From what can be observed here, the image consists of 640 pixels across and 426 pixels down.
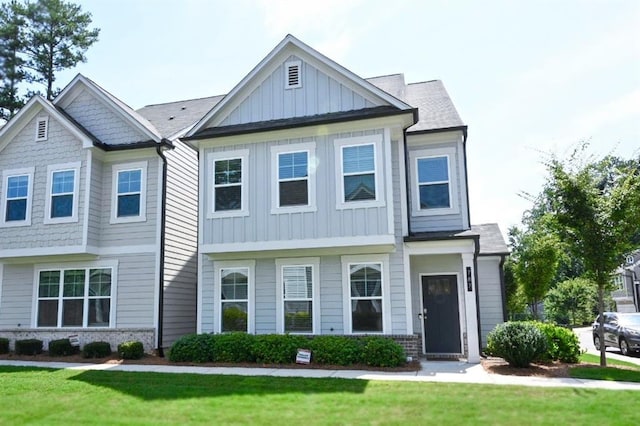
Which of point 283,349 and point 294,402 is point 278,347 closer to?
point 283,349

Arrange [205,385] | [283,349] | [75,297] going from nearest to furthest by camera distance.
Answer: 1. [205,385]
2. [283,349]
3. [75,297]

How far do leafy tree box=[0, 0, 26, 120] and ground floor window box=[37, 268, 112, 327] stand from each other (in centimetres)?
1427

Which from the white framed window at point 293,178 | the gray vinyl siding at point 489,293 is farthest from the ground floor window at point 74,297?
the gray vinyl siding at point 489,293

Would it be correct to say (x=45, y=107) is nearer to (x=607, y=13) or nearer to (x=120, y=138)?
(x=120, y=138)

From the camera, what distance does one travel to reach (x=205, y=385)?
9.43 m

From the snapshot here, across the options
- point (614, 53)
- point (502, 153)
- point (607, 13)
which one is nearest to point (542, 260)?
point (502, 153)

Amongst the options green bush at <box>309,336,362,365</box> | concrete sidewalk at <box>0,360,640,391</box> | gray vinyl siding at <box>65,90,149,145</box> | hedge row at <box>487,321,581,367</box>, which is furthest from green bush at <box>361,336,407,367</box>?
gray vinyl siding at <box>65,90,149,145</box>

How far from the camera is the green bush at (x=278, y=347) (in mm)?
11820

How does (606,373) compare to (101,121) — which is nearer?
(606,373)

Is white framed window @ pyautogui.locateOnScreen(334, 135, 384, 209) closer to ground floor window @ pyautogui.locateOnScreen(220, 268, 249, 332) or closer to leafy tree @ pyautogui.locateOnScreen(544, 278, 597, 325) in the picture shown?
ground floor window @ pyautogui.locateOnScreen(220, 268, 249, 332)

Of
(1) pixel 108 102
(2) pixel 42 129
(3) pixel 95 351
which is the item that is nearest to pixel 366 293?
(3) pixel 95 351

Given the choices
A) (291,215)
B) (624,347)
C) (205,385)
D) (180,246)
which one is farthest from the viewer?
(624,347)

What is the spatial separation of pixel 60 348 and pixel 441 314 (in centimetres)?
1104

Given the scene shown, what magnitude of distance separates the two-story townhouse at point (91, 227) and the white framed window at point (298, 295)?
3.87 metres
